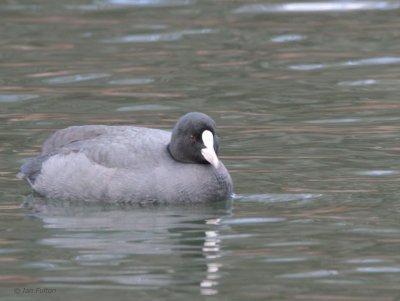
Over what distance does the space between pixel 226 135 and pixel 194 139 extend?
9.66 ft

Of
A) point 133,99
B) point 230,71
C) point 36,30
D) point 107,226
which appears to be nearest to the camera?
point 107,226

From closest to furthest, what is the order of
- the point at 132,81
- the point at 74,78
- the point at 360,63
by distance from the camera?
the point at 132,81 < the point at 74,78 < the point at 360,63

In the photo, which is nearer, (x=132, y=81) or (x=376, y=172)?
(x=376, y=172)

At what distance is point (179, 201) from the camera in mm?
9922

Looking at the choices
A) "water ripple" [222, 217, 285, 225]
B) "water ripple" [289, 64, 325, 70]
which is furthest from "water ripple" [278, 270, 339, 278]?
"water ripple" [289, 64, 325, 70]

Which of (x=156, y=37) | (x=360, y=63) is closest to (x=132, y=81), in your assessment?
(x=156, y=37)

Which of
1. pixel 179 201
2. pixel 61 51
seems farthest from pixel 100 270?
pixel 61 51

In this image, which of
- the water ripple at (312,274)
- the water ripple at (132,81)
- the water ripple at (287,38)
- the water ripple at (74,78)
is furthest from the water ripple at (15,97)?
the water ripple at (312,274)

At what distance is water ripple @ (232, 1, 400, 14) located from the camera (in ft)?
67.1

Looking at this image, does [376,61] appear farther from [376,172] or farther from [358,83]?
[376,172]

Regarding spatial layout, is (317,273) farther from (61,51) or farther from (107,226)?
(61,51)

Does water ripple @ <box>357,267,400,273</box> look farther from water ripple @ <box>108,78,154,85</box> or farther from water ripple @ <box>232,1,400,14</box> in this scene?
water ripple @ <box>232,1,400,14</box>

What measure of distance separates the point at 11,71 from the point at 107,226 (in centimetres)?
792

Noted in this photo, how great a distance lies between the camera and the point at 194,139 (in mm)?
9938
